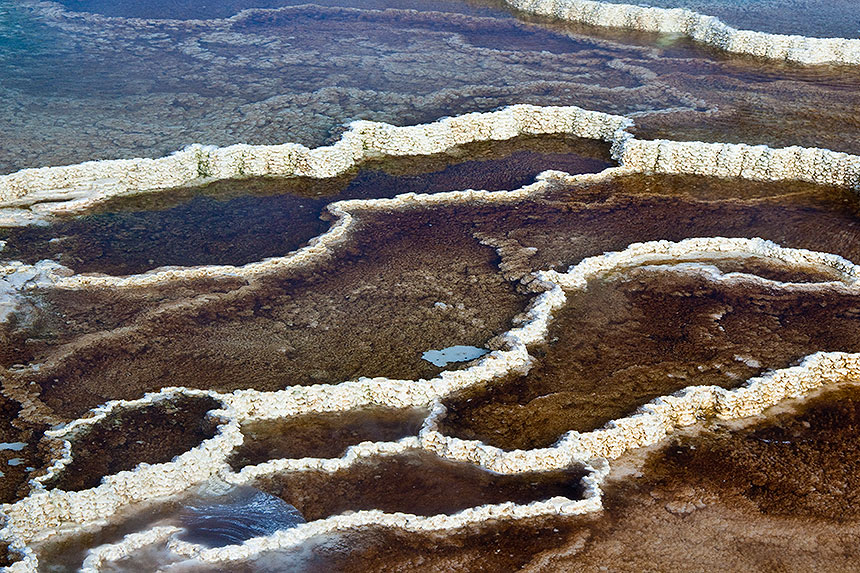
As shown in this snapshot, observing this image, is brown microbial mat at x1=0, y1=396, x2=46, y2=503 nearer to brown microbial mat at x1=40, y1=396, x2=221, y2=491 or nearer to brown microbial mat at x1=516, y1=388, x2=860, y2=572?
brown microbial mat at x1=40, y1=396, x2=221, y2=491

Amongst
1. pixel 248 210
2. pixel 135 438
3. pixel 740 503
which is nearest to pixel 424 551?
pixel 740 503

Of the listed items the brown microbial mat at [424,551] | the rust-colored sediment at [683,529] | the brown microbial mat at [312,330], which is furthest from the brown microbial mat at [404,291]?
the rust-colored sediment at [683,529]

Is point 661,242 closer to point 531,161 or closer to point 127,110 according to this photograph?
point 531,161

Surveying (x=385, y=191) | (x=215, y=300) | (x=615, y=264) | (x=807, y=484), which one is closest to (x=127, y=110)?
(x=385, y=191)

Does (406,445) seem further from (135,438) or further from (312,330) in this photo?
(135,438)

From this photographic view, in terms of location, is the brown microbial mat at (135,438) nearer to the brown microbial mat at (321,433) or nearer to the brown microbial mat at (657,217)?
the brown microbial mat at (321,433)

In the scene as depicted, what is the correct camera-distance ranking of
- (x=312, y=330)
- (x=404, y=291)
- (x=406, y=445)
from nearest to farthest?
(x=406, y=445), (x=312, y=330), (x=404, y=291)
